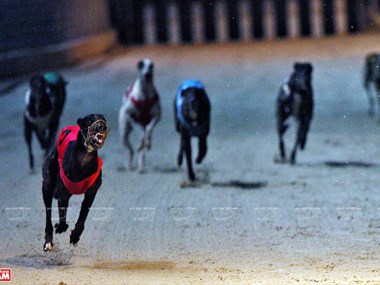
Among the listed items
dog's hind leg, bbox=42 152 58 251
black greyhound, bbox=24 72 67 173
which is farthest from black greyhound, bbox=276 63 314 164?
dog's hind leg, bbox=42 152 58 251

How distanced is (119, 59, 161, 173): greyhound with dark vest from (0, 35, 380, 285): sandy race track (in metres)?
0.32

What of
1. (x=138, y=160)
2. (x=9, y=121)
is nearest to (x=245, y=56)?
(x=9, y=121)

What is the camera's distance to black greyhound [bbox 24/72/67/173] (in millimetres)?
8891

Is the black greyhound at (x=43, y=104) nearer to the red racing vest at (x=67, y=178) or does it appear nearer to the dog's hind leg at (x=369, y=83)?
the red racing vest at (x=67, y=178)

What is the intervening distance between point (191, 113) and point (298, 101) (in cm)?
149

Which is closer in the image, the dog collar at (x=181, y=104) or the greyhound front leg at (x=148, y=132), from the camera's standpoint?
the dog collar at (x=181, y=104)

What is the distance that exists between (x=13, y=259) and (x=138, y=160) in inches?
151

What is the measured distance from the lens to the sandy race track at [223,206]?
570cm

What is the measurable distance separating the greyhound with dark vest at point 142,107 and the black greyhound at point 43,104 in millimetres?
581

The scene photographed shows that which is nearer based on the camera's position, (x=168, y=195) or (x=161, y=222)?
(x=161, y=222)

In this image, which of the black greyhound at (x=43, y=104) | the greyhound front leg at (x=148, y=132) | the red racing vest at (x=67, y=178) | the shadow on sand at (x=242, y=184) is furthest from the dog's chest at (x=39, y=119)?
the red racing vest at (x=67, y=178)

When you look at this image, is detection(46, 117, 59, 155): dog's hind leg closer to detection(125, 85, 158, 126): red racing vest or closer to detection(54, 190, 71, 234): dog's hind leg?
detection(125, 85, 158, 126): red racing vest

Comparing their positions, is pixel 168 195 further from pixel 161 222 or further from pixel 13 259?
pixel 13 259

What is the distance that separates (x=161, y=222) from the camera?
707 cm
